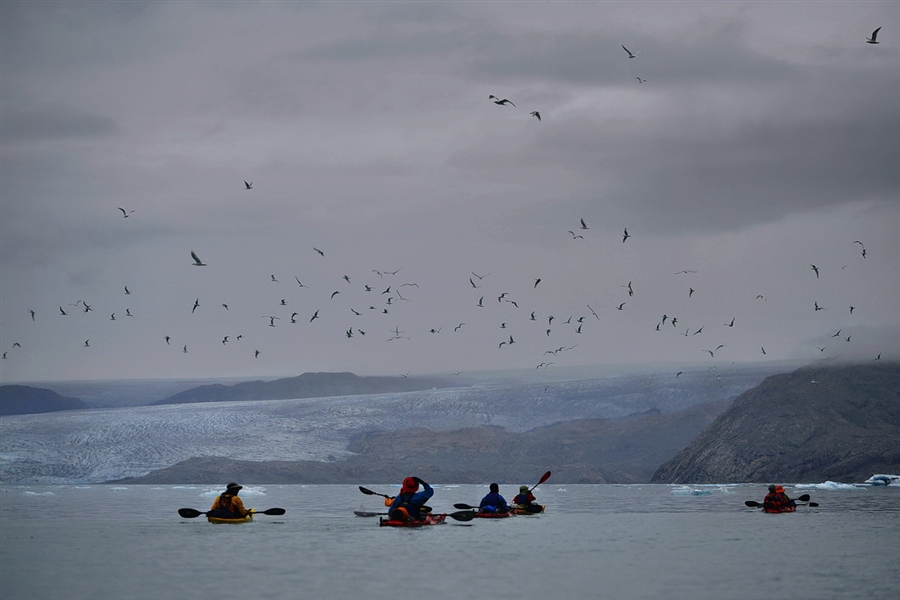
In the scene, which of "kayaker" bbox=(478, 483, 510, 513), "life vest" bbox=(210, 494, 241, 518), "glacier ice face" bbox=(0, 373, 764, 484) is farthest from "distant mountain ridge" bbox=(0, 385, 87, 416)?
"life vest" bbox=(210, 494, 241, 518)

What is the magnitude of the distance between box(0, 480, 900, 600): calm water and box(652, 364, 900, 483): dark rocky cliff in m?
84.7

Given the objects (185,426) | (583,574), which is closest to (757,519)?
(583,574)

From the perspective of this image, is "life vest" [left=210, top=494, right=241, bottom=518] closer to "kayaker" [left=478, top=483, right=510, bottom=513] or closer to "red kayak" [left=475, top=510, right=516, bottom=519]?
"red kayak" [left=475, top=510, right=516, bottom=519]

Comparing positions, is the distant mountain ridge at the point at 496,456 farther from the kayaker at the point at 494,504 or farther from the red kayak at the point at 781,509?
the red kayak at the point at 781,509

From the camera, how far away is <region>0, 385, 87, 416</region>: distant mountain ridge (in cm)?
17750

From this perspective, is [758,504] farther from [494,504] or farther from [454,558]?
[454,558]

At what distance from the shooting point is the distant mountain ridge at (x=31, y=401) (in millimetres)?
177500

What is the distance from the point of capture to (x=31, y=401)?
180 meters

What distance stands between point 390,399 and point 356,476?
1058 centimetres

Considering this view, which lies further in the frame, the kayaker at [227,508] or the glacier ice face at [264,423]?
the glacier ice face at [264,423]

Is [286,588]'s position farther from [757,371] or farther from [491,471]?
[757,371]

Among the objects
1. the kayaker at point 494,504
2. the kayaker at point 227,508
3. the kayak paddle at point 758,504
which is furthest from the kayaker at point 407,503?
the kayak paddle at point 758,504

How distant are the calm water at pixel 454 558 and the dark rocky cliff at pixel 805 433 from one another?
278 ft

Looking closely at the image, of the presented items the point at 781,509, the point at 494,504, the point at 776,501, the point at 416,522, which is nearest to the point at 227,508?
the point at 416,522
